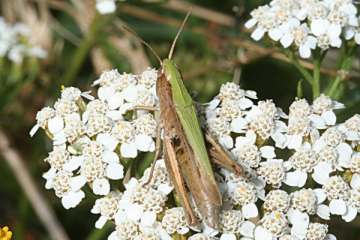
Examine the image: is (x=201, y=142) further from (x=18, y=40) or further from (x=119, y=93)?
(x=18, y=40)

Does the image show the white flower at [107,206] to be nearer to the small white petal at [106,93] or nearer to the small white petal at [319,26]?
the small white petal at [106,93]

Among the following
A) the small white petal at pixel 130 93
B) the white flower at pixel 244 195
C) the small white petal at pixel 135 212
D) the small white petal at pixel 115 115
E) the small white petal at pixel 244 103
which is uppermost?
the small white petal at pixel 130 93

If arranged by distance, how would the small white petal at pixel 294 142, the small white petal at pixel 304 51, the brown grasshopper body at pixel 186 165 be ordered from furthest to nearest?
the small white petal at pixel 304 51
the small white petal at pixel 294 142
the brown grasshopper body at pixel 186 165

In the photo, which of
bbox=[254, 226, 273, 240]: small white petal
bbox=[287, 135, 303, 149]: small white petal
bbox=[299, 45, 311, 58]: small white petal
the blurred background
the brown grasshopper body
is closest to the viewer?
the brown grasshopper body

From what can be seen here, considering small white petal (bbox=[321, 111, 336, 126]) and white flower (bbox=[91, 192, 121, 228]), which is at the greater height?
white flower (bbox=[91, 192, 121, 228])

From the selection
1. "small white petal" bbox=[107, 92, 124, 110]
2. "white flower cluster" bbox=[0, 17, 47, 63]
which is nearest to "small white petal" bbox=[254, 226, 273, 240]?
"small white petal" bbox=[107, 92, 124, 110]

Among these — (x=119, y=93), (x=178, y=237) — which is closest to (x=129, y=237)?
(x=178, y=237)

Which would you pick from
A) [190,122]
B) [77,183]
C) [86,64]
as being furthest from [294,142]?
[86,64]

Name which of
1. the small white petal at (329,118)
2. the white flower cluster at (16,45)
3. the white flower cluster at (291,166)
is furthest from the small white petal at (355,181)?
the white flower cluster at (16,45)

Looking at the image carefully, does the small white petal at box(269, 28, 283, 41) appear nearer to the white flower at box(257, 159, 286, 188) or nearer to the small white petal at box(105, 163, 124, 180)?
the white flower at box(257, 159, 286, 188)
